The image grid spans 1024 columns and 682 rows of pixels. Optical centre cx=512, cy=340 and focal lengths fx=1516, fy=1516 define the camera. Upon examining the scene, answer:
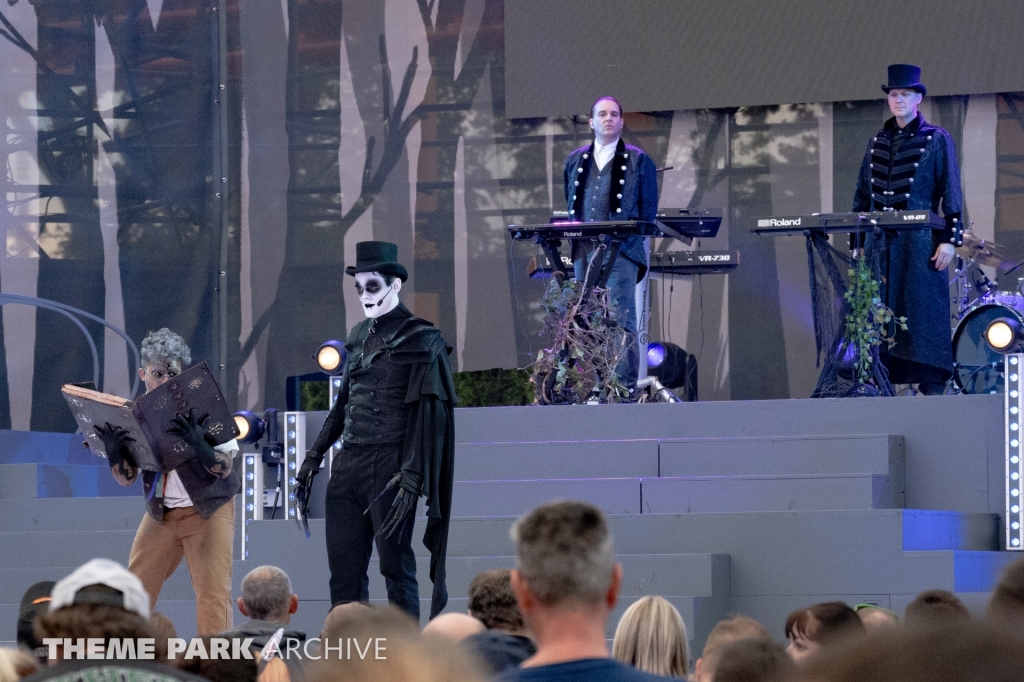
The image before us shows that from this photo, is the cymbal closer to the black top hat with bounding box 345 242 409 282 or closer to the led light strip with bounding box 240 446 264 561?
the led light strip with bounding box 240 446 264 561

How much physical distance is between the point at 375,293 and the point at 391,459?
0.63 m

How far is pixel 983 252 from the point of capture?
9406mm

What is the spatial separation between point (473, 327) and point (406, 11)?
2464 millimetres

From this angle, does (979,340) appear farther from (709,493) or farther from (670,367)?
(709,493)

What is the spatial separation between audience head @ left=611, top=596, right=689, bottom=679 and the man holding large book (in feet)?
7.53

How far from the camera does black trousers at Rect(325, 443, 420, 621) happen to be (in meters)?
5.09

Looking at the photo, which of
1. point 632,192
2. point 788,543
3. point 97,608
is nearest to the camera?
point 97,608

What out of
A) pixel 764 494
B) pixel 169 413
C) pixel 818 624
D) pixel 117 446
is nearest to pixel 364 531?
pixel 169 413

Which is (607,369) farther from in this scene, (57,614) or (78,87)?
(57,614)

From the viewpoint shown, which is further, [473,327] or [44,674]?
[473,327]

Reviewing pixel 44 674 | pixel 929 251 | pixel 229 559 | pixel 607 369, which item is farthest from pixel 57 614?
pixel 929 251

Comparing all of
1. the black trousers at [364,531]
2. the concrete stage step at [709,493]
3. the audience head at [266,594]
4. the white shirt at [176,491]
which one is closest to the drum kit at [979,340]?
the concrete stage step at [709,493]

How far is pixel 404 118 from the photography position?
37.0ft

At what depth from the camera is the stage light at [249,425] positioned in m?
8.00
